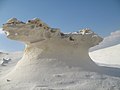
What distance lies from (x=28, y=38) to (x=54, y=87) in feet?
5.87

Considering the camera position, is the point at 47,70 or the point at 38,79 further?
the point at 47,70

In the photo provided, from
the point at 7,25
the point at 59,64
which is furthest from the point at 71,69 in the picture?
the point at 7,25

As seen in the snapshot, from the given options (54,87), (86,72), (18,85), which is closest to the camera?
(54,87)

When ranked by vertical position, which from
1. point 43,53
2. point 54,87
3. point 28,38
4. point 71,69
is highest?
point 28,38

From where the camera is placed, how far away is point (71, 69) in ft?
17.3

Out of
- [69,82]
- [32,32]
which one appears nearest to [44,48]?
[32,32]

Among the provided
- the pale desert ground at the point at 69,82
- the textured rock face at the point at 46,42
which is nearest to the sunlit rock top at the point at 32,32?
Result: the textured rock face at the point at 46,42

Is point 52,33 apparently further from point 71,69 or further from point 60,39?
point 71,69

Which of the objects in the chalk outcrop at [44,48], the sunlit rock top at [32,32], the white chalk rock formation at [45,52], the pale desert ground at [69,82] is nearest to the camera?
the pale desert ground at [69,82]

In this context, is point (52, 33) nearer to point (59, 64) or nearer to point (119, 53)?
point (59, 64)

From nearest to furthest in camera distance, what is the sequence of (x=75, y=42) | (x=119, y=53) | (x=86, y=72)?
(x=86, y=72) → (x=75, y=42) → (x=119, y=53)

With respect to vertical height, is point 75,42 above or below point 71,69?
above

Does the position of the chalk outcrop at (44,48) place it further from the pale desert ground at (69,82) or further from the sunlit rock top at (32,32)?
the pale desert ground at (69,82)

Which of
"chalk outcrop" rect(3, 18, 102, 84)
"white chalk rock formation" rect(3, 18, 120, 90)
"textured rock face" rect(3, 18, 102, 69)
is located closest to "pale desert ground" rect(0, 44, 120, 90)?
"white chalk rock formation" rect(3, 18, 120, 90)
